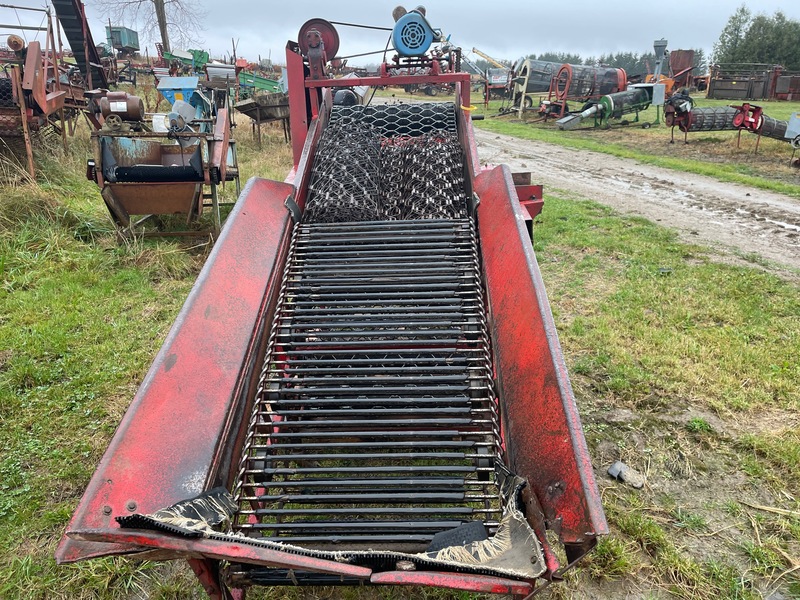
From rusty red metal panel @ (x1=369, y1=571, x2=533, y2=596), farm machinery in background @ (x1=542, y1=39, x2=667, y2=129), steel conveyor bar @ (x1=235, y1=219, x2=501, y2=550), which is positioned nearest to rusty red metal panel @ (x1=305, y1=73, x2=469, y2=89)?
steel conveyor bar @ (x1=235, y1=219, x2=501, y2=550)

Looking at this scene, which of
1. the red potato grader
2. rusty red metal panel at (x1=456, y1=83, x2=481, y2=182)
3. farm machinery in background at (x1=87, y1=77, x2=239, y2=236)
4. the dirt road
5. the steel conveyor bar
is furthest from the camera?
the dirt road

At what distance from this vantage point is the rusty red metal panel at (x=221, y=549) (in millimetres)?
1402

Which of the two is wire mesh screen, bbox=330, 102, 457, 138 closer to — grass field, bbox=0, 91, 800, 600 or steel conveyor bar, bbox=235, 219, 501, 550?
steel conveyor bar, bbox=235, 219, 501, 550

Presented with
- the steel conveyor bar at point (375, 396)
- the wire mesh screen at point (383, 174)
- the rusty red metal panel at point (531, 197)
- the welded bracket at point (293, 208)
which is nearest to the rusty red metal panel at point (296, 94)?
the wire mesh screen at point (383, 174)

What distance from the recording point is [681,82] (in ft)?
82.9

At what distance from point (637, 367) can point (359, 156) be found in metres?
2.44

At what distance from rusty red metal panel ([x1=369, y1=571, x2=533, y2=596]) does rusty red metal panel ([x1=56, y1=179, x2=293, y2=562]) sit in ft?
2.48

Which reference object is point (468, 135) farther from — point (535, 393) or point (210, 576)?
point (210, 576)

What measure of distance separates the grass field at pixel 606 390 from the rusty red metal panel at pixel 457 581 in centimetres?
81

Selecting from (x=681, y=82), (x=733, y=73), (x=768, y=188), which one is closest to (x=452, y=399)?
(x=768, y=188)

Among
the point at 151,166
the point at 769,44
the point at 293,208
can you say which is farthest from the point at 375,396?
the point at 769,44

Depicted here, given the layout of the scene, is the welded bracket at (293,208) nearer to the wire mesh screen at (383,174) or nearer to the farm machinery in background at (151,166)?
the wire mesh screen at (383,174)

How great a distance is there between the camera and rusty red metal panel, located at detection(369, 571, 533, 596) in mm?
1412

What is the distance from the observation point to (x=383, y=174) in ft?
12.4
